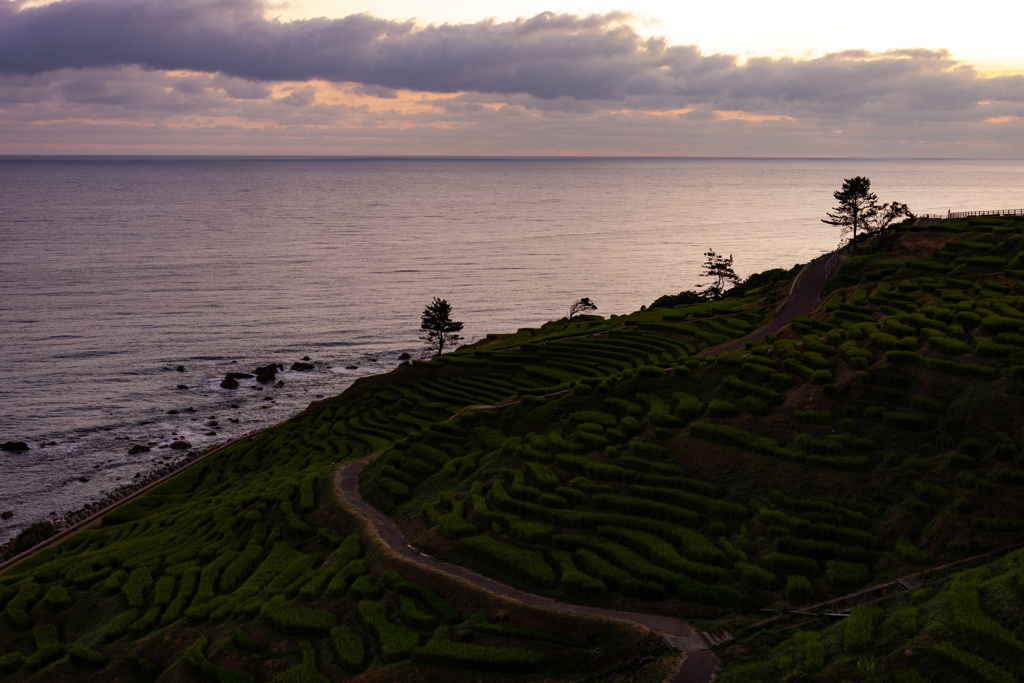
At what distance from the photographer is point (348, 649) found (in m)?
21.8

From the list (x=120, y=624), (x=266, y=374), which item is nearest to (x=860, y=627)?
(x=120, y=624)

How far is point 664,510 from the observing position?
26.0m

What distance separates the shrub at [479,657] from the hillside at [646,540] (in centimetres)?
6

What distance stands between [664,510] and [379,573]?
1137cm

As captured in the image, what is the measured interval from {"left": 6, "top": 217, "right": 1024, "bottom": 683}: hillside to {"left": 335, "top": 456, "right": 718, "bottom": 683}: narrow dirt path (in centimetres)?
45

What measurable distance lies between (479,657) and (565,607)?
11.5 feet

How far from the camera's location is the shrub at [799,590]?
21.0 meters

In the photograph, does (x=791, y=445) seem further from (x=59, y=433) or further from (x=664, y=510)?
(x=59, y=433)

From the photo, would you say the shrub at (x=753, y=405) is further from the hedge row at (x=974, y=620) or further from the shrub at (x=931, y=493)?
the hedge row at (x=974, y=620)

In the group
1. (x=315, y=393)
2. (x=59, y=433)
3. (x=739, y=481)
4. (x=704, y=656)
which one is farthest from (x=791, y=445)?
(x=59, y=433)

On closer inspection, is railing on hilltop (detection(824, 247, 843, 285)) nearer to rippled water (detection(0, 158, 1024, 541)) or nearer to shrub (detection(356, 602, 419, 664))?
rippled water (detection(0, 158, 1024, 541))

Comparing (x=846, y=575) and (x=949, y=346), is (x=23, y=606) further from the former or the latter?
(x=949, y=346)

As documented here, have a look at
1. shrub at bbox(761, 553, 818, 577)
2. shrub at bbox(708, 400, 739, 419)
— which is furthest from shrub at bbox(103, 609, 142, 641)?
shrub at bbox(708, 400, 739, 419)

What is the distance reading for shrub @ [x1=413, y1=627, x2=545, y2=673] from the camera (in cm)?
1952
